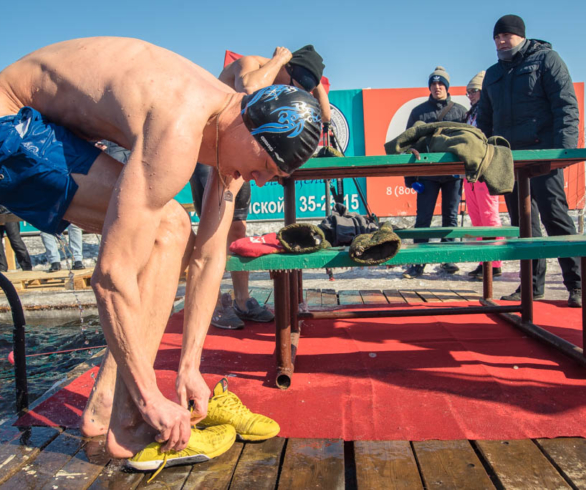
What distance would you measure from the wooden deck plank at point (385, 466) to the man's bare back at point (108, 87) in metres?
1.28

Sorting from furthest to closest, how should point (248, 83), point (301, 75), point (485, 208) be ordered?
point (485, 208)
point (301, 75)
point (248, 83)

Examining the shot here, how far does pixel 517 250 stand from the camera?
225cm

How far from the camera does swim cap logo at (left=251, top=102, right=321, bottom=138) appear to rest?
162 centimetres

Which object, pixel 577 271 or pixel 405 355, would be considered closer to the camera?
pixel 405 355

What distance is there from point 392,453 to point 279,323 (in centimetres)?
94

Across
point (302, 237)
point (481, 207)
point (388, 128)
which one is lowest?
point (302, 237)

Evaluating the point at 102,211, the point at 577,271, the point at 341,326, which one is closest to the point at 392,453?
the point at 102,211

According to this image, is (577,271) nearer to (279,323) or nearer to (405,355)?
(405,355)

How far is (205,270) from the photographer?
200 cm

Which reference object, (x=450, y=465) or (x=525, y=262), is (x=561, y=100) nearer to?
(x=525, y=262)

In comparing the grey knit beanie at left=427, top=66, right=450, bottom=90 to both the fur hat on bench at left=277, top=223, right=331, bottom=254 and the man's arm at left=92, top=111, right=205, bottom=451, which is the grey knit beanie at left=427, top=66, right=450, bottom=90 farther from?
the man's arm at left=92, top=111, right=205, bottom=451

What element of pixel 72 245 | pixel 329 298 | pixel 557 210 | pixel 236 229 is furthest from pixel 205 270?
pixel 72 245

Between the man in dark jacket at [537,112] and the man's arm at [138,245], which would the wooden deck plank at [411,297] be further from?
the man's arm at [138,245]

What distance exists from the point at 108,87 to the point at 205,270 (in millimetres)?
796
